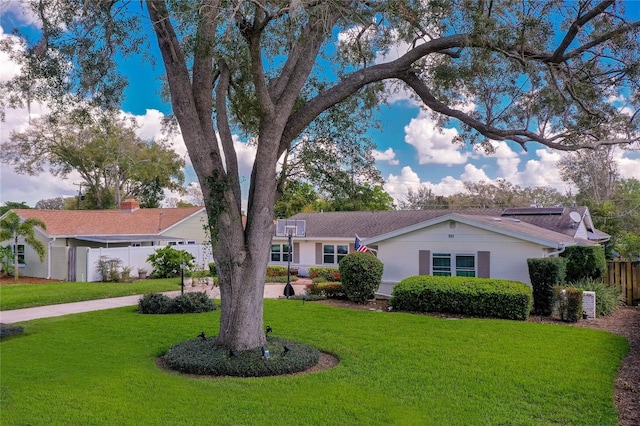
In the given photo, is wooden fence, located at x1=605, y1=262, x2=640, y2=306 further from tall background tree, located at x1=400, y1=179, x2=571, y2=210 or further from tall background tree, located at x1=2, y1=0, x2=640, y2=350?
tall background tree, located at x1=400, y1=179, x2=571, y2=210

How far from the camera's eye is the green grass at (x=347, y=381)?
5.82 m

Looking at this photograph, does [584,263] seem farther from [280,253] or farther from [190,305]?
[280,253]

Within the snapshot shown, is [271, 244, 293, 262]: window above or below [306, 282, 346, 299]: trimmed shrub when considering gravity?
above

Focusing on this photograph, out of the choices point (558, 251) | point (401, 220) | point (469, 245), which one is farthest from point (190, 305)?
point (401, 220)

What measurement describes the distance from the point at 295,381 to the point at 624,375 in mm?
5360

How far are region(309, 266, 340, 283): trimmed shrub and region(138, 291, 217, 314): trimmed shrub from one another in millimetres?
9329

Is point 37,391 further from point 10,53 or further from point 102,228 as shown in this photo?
point 102,228

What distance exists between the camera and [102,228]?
91.1 ft

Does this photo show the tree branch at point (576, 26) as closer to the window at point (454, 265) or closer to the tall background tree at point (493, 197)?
the window at point (454, 265)

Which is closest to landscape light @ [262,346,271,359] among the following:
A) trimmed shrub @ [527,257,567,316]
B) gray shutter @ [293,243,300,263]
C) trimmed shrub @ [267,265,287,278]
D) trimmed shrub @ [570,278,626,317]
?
trimmed shrub @ [527,257,567,316]

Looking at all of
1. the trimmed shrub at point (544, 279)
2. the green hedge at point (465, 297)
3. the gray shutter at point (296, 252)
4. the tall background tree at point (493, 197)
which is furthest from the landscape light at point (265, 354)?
the tall background tree at point (493, 197)

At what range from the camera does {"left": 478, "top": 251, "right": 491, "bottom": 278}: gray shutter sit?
52.8 feet

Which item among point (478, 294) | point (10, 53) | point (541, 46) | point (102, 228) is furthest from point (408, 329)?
point (102, 228)

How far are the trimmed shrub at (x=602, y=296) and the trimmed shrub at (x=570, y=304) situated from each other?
104 centimetres
